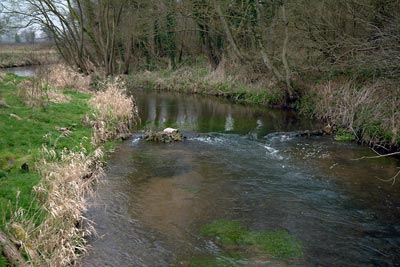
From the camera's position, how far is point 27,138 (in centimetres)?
1103

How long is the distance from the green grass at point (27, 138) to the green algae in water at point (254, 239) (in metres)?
3.30

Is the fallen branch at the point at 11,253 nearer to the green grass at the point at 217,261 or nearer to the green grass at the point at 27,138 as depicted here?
the green grass at the point at 27,138

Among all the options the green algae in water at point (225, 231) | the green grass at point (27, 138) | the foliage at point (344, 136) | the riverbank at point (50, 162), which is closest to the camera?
the riverbank at point (50, 162)

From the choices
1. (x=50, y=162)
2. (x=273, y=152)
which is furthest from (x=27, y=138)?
(x=273, y=152)

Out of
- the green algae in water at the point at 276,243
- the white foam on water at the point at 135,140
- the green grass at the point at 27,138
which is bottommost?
the green algae in water at the point at 276,243

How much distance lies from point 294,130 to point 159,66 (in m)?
19.8

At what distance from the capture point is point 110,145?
13562 millimetres

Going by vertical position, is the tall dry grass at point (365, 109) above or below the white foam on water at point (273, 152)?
above

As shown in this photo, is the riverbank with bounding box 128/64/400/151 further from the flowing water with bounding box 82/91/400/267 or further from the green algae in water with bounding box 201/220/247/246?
the green algae in water with bounding box 201/220/247/246

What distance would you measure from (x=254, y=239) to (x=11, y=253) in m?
3.98

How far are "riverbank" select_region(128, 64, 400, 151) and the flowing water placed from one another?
860 mm

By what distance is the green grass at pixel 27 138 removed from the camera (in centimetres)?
764

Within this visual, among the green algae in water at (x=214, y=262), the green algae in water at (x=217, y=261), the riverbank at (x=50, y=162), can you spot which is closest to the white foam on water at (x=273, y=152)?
the riverbank at (x=50, y=162)

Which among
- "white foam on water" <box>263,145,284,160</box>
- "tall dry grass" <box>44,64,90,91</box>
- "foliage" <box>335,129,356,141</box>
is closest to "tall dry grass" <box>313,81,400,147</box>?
→ "foliage" <box>335,129,356,141</box>
